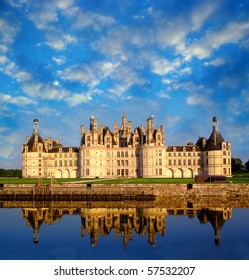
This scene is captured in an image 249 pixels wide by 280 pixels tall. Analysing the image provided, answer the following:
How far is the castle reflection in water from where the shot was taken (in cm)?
2886

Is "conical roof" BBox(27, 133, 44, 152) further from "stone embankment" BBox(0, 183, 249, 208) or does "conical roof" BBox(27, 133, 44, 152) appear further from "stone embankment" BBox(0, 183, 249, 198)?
"stone embankment" BBox(0, 183, 249, 198)

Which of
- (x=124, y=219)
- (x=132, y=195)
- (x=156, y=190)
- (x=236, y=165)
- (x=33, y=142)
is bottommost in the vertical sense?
(x=124, y=219)

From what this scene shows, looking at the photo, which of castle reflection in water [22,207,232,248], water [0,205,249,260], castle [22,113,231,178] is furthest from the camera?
castle [22,113,231,178]

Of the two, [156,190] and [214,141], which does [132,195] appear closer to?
[156,190]

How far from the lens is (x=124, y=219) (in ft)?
114

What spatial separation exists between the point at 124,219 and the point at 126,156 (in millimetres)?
49046

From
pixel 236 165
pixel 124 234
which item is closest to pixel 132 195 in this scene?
pixel 124 234

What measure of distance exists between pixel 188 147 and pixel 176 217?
169 feet

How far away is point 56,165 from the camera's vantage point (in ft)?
285

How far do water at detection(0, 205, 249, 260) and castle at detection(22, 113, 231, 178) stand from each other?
131 feet

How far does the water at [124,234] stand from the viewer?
23156 millimetres

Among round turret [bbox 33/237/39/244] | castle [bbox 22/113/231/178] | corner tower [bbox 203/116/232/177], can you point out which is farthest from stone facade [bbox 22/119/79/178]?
round turret [bbox 33/237/39/244]
